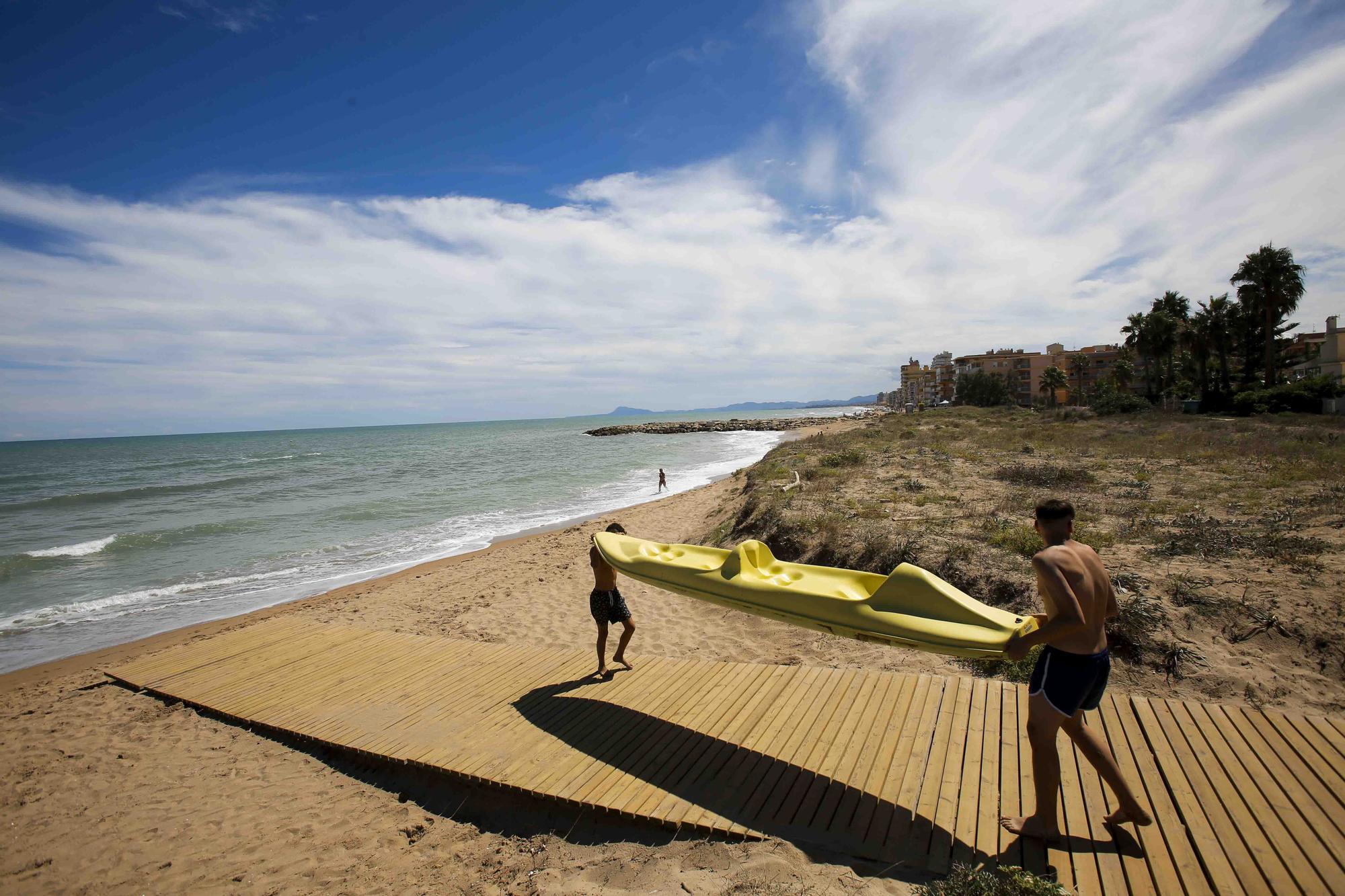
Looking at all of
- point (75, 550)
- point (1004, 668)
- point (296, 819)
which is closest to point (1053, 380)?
point (1004, 668)

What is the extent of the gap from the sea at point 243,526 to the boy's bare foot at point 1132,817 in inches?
552

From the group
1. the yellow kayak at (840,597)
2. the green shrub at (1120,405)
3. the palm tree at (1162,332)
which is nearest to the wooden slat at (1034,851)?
the yellow kayak at (840,597)

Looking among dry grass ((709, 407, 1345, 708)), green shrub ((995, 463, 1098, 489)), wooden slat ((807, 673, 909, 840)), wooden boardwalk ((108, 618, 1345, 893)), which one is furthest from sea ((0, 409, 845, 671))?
green shrub ((995, 463, 1098, 489))

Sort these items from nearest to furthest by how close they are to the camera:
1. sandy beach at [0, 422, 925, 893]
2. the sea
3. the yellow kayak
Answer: the yellow kayak
sandy beach at [0, 422, 925, 893]
the sea

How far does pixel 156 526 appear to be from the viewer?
21484mm

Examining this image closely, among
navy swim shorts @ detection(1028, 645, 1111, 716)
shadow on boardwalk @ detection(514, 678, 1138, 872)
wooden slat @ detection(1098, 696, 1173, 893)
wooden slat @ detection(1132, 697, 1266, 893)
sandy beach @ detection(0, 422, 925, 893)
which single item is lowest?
sandy beach @ detection(0, 422, 925, 893)

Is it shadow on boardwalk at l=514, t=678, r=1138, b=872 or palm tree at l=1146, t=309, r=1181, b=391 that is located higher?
palm tree at l=1146, t=309, r=1181, b=391

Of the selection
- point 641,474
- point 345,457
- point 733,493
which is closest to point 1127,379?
point 641,474

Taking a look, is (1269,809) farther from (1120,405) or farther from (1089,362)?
(1089,362)

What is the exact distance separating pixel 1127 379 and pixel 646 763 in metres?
65.4

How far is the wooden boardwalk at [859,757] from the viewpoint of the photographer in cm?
321

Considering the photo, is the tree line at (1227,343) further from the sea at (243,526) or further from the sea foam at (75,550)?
the sea foam at (75,550)

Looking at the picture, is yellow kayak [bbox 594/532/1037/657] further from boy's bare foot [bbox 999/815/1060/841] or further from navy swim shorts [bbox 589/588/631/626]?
boy's bare foot [bbox 999/815/1060/841]

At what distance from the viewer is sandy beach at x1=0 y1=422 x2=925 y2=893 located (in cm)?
385
